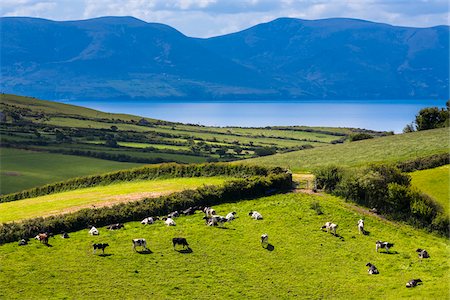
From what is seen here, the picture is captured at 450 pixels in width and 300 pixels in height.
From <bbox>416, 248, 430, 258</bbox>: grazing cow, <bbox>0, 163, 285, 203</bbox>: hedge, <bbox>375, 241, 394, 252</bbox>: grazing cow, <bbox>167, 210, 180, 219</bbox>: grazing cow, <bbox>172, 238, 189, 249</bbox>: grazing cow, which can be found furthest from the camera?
<bbox>0, 163, 285, 203</bbox>: hedge

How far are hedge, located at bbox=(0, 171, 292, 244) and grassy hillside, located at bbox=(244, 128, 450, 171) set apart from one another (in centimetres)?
1919

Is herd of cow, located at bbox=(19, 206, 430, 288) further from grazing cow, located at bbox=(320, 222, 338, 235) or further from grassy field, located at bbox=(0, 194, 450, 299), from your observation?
grassy field, located at bbox=(0, 194, 450, 299)

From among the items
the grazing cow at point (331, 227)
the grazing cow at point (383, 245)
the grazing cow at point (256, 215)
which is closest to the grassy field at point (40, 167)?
the grazing cow at point (256, 215)

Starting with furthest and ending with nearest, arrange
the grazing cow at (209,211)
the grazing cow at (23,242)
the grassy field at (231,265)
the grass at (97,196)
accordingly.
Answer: the grass at (97,196), the grazing cow at (209,211), the grazing cow at (23,242), the grassy field at (231,265)

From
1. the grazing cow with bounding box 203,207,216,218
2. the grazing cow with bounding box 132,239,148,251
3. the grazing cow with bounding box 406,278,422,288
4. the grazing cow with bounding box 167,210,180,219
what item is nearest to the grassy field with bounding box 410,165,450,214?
the grazing cow with bounding box 203,207,216,218

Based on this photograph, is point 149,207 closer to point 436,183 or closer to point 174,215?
point 174,215

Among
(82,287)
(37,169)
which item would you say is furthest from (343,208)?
(37,169)

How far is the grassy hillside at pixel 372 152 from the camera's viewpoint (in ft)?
268

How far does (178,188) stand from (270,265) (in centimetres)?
2144

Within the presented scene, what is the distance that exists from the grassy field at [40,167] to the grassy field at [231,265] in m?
55.2

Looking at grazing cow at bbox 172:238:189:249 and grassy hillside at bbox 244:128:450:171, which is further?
grassy hillside at bbox 244:128:450:171

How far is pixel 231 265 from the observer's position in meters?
41.2

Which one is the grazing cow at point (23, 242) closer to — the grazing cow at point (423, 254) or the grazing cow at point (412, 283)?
the grazing cow at point (412, 283)

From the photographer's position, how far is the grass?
53478mm
